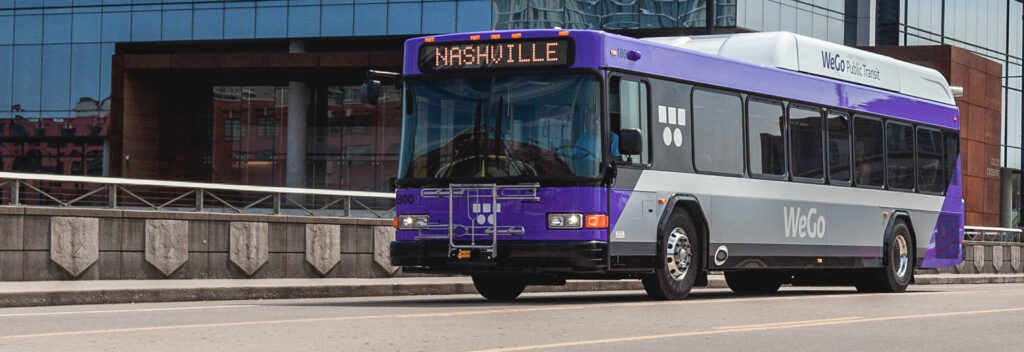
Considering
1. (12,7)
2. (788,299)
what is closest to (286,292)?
(788,299)

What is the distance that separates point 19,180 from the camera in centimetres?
1900

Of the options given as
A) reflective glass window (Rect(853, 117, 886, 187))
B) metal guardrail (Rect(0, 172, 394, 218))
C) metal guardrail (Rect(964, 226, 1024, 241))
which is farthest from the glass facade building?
reflective glass window (Rect(853, 117, 886, 187))

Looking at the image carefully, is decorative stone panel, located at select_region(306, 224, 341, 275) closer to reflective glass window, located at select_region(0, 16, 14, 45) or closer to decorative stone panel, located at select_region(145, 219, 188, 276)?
decorative stone panel, located at select_region(145, 219, 188, 276)

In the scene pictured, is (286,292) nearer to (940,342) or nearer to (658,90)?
(658,90)

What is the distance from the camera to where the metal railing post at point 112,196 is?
1991 cm

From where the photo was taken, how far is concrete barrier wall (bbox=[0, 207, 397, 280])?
18828mm

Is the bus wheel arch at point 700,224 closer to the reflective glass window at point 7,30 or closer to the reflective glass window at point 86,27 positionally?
the reflective glass window at point 86,27

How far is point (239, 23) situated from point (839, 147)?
1588 inches

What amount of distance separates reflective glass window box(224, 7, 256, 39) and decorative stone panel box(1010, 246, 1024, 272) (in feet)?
93.1

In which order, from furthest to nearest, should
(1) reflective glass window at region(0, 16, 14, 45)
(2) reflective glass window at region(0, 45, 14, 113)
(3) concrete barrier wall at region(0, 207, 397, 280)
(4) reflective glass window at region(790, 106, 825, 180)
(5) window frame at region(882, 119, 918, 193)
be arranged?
(1) reflective glass window at region(0, 16, 14, 45), (2) reflective glass window at region(0, 45, 14, 113), (5) window frame at region(882, 119, 918, 193), (4) reflective glass window at region(790, 106, 825, 180), (3) concrete barrier wall at region(0, 207, 397, 280)

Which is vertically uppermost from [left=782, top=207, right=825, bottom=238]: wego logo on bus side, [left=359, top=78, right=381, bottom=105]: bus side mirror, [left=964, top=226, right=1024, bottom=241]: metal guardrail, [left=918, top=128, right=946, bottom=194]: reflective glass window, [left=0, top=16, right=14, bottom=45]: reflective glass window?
[left=0, top=16, right=14, bottom=45]: reflective glass window

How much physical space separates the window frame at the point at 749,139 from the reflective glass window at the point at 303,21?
1538 inches

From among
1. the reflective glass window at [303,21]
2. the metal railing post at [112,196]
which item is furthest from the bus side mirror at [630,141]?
the reflective glass window at [303,21]

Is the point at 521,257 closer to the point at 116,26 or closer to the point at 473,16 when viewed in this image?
the point at 473,16
